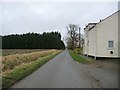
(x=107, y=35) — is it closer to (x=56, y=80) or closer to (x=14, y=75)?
(x=14, y=75)

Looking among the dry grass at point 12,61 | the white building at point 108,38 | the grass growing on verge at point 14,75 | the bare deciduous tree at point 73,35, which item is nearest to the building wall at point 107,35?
the white building at point 108,38

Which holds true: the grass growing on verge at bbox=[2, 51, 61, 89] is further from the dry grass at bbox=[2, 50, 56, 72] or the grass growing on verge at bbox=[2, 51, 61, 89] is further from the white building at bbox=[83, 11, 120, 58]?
the white building at bbox=[83, 11, 120, 58]

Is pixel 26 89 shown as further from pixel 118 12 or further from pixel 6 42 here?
pixel 6 42

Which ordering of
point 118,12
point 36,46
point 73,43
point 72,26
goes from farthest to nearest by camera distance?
point 36,46, point 72,26, point 73,43, point 118,12

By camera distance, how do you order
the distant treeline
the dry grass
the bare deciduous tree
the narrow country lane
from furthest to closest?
the distant treeline
the bare deciduous tree
the dry grass
the narrow country lane

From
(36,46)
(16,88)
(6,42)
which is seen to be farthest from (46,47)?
(16,88)

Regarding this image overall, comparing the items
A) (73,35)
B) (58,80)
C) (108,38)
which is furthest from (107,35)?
(73,35)

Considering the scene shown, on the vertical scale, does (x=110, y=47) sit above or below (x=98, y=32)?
below

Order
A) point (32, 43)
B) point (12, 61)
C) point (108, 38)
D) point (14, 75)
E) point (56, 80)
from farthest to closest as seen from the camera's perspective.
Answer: point (32, 43) < point (108, 38) < point (12, 61) < point (14, 75) < point (56, 80)

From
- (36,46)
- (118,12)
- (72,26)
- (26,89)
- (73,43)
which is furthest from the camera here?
(36,46)

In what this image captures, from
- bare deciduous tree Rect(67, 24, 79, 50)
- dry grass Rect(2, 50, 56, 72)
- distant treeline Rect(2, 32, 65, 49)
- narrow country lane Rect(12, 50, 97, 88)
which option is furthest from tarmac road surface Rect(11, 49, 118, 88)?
distant treeline Rect(2, 32, 65, 49)

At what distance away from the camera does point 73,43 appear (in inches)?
2781

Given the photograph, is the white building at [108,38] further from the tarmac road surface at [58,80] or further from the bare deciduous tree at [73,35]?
the bare deciduous tree at [73,35]

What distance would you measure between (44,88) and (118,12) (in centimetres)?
2252
